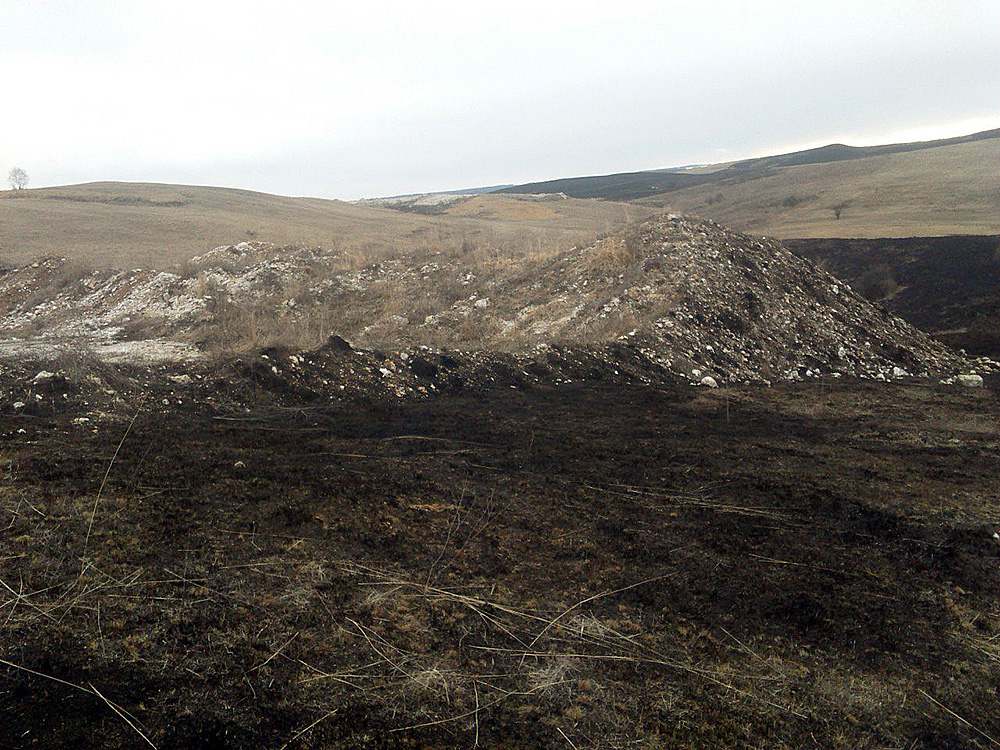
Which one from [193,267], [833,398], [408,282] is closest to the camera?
[833,398]

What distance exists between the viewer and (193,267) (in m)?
17.0

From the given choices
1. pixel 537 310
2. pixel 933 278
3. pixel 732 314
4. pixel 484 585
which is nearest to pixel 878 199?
pixel 933 278

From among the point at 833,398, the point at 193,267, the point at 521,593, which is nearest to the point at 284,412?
the point at 521,593

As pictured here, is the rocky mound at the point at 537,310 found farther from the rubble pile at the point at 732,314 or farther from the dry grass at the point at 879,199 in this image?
the dry grass at the point at 879,199

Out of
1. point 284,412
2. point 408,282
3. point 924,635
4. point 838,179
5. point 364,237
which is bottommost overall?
point 924,635

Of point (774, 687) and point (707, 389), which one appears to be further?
point (707, 389)

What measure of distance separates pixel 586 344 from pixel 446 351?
237 centimetres

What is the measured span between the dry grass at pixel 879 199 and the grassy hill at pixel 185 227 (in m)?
11.4

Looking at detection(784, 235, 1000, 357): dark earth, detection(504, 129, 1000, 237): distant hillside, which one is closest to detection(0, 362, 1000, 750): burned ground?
detection(784, 235, 1000, 357): dark earth

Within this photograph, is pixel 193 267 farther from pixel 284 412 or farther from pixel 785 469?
pixel 785 469

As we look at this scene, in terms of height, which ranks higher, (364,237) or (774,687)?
(364,237)

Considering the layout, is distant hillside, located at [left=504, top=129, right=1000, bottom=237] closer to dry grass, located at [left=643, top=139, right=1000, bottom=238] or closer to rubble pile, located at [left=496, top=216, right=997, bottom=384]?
dry grass, located at [left=643, top=139, right=1000, bottom=238]

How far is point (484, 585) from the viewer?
403 cm

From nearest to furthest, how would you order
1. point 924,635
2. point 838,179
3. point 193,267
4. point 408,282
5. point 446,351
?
point 924,635
point 446,351
point 408,282
point 193,267
point 838,179
